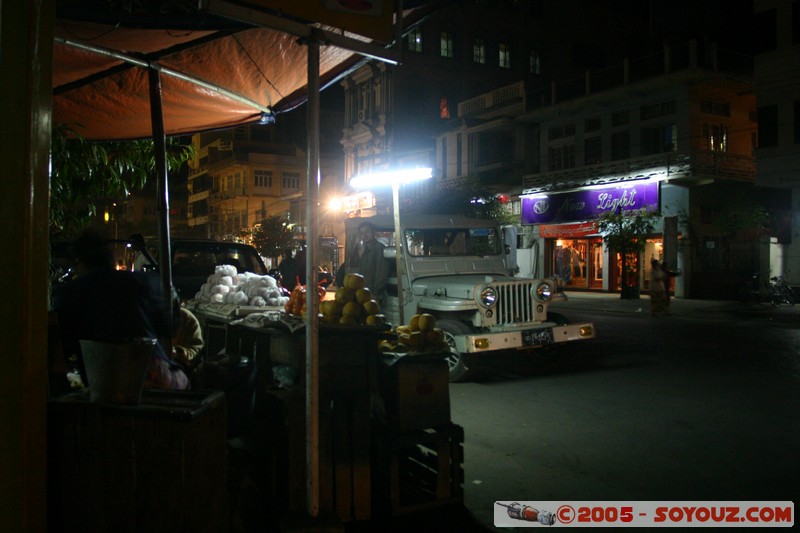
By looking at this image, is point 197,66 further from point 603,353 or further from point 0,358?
point 603,353

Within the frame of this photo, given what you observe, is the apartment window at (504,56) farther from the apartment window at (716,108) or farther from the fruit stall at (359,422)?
the fruit stall at (359,422)

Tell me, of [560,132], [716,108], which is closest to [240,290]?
[716,108]

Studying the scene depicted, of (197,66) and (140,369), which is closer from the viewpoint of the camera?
(140,369)

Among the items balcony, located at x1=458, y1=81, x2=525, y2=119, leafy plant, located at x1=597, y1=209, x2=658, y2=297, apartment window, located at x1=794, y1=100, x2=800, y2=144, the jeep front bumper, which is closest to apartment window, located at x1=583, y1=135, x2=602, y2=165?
balcony, located at x1=458, y1=81, x2=525, y2=119

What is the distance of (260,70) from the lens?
4996 millimetres

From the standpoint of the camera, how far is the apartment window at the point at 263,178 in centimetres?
6044

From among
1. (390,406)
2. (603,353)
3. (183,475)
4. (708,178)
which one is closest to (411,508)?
(390,406)

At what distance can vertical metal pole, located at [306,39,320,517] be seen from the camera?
11.0 ft

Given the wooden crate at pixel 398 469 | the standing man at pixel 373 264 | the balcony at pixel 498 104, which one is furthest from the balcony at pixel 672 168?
the wooden crate at pixel 398 469

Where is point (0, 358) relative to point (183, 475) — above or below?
above

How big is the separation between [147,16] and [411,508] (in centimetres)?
349

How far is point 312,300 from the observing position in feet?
11.0

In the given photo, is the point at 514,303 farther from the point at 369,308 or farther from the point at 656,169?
the point at 656,169

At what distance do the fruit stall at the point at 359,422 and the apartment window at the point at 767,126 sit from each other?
2329cm
